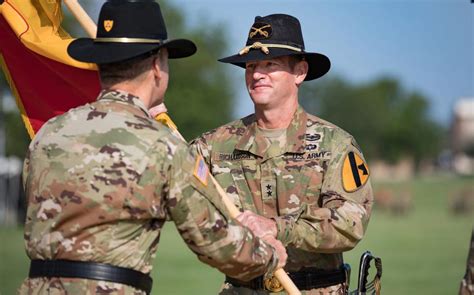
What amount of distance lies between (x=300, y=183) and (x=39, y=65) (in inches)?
69.0

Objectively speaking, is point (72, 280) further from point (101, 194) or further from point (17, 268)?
point (17, 268)

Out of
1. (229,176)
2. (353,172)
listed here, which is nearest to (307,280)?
(353,172)

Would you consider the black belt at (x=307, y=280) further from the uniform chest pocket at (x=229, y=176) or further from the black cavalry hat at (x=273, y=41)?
the black cavalry hat at (x=273, y=41)

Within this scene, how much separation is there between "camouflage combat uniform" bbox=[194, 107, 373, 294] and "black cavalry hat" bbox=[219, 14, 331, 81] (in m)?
0.40

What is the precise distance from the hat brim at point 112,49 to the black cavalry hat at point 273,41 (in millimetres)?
1332

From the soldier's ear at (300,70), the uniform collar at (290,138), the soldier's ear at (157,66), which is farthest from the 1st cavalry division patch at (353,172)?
the soldier's ear at (157,66)

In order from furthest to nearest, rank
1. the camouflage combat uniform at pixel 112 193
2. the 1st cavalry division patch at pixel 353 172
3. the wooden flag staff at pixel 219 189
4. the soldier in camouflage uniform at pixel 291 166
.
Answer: the 1st cavalry division patch at pixel 353 172 < the soldier in camouflage uniform at pixel 291 166 < the wooden flag staff at pixel 219 189 < the camouflage combat uniform at pixel 112 193

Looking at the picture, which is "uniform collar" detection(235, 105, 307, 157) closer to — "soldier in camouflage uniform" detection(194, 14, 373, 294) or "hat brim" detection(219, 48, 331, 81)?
"soldier in camouflage uniform" detection(194, 14, 373, 294)

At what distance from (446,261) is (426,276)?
427cm

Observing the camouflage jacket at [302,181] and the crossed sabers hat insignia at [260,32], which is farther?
the crossed sabers hat insignia at [260,32]

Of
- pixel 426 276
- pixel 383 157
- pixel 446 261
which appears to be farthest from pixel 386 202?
pixel 383 157

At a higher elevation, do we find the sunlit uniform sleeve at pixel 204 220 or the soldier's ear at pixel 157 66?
the soldier's ear at pixel 157 66

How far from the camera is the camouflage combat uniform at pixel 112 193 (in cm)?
479

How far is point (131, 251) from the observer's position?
4859 mm
